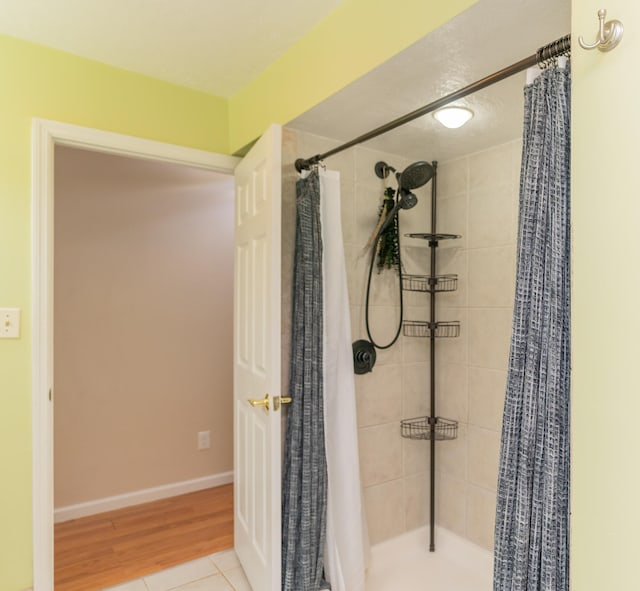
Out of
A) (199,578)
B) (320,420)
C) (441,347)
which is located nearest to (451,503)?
(441,347)

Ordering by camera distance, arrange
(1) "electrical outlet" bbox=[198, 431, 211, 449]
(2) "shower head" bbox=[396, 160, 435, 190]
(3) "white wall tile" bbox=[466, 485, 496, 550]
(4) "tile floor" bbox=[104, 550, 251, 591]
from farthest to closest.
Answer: (1) "electrical outlet" bbox=[198, 431, 211, 449]
(3) "white wall tile" bbox=[466, 485, 496, 550]
(4) "tile floor" bbox=[104, 550, 251, 591]
(2) "shower head" bbox=[396, 160, 435, 190]

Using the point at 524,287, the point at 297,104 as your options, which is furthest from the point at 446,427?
the point at 297,104

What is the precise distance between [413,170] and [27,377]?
5.97ft

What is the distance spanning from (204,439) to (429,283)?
195 cm

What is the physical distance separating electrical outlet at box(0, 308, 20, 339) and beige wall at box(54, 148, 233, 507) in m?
0.96

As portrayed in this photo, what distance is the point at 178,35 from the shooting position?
174 cm

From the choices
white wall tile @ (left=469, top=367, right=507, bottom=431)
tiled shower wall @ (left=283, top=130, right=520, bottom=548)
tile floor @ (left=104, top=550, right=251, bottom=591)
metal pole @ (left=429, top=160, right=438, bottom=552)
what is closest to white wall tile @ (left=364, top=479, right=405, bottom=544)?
tiled shower wall @ (left=283, top=130, right=520, bottom=548)

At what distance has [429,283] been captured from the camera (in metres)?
2.37

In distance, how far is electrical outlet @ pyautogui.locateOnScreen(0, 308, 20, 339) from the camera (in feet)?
5.70

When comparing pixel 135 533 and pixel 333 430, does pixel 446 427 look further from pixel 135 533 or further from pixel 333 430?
pixel 135 533

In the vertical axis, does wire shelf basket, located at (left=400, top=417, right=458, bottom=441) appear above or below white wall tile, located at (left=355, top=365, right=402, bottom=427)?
below

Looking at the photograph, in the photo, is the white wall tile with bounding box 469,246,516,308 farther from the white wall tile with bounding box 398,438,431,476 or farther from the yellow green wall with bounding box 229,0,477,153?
the yellow green wall with bounding box 229,0,477,153

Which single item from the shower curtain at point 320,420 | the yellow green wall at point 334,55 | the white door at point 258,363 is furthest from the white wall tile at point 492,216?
the white door at point 258,363

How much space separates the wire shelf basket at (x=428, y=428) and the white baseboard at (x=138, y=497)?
5.17 feet
